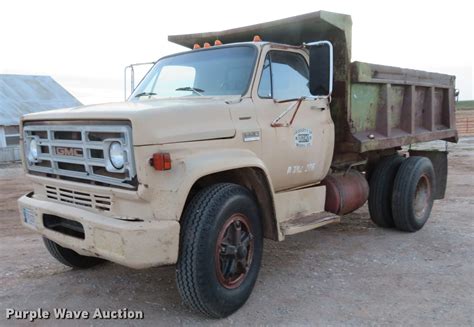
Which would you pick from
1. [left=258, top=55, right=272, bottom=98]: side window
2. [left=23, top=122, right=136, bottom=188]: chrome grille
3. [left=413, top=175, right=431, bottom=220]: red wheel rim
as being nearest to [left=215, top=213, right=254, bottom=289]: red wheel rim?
[left=23, top=122, right=136, bottom=188]: chrome grille

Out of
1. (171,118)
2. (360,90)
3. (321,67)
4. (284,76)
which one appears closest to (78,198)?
(171,118)

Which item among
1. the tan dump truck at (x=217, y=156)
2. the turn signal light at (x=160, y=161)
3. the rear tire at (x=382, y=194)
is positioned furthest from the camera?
the rear tire at (x=382, y=194)

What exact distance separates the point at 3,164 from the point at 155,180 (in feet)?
67.5

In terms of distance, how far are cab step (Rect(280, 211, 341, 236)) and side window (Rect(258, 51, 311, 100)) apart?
4.03ft

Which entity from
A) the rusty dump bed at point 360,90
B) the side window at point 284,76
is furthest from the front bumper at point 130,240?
the rusty dump bed at point 360,90

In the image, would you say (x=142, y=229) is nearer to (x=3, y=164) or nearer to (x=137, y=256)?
(x=137, y=256)

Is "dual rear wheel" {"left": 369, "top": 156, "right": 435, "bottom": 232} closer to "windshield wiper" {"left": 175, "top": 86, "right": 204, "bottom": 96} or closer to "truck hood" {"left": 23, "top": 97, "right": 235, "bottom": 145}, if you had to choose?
"windshield wiper" {"left": 175, "top": 86, "right": 204, "bottom": 96}

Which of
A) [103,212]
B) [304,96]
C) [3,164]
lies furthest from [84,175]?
[3,164]

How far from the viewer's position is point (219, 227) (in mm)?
3646

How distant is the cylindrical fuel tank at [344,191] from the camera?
544cm

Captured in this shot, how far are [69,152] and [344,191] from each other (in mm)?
3187

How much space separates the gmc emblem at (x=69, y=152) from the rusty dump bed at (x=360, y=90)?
8.49 ft

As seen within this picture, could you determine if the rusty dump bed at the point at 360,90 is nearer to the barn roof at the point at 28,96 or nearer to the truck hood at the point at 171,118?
the truck hood at the point at 171,118

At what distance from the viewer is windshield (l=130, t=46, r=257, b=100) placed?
4434 mm
